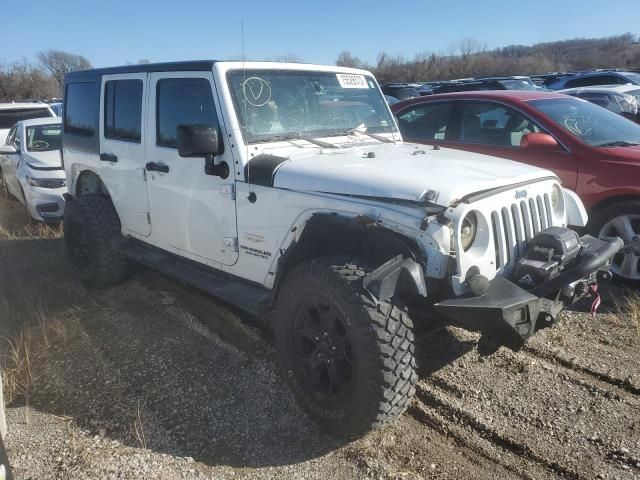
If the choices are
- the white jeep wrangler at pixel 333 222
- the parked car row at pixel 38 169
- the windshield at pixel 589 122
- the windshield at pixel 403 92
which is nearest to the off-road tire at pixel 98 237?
the white jeep wrangler at pixel 333 222

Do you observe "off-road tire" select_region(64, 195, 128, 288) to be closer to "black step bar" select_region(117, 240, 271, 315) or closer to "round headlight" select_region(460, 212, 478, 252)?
"black step bar" select_region(117, 240, 271, 315)

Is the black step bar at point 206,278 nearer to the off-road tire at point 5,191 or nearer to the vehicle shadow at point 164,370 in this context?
the vehicle shadow at point 164,370

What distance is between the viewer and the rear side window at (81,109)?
4.96m

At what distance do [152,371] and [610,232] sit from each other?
152 inches

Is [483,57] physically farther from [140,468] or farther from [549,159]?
[140,468]

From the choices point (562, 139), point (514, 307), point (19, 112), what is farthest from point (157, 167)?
point (19, 112)

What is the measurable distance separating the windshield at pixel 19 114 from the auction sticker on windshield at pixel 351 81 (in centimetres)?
913

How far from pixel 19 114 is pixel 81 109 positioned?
7.53m

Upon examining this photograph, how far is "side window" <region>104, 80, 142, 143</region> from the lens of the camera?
4352mm


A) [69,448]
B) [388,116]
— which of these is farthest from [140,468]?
[388,116]

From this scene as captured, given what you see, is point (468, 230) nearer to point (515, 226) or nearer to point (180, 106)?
point (515, 226)

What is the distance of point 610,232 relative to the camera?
185 inches

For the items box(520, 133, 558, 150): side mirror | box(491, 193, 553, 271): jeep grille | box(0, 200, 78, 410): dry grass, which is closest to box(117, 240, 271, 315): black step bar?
box(0, 200, 78, 410): dry grass

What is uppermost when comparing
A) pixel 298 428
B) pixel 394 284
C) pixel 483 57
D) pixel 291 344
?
pixel 483 57
